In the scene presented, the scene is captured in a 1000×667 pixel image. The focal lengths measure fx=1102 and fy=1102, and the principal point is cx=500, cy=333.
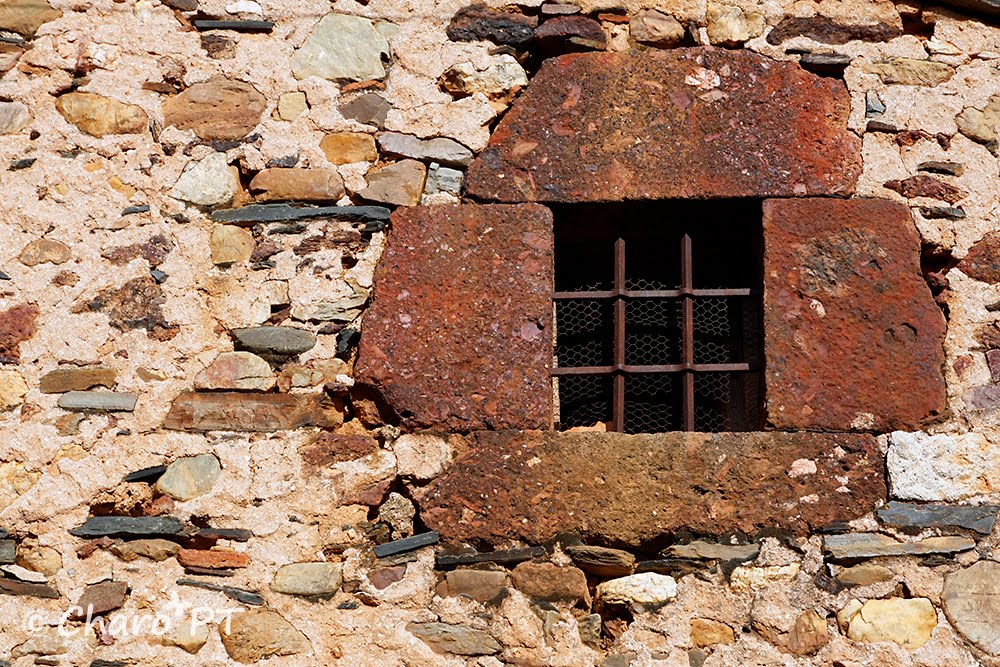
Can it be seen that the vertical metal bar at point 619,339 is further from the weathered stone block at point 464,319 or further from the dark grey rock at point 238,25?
the dark grey rock at point 238,25

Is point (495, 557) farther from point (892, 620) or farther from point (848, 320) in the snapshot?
point (848, 320)

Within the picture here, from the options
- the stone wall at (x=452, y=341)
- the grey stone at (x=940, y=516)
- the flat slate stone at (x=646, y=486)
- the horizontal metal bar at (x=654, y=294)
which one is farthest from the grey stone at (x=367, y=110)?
the grey stone at (x=940, y=516)

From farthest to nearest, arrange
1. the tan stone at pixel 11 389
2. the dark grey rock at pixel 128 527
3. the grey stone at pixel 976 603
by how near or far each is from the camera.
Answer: the tan stone at pixel 11 389 < the dark grey rock at pixel 128 527 < the grey stone at pixel 976 603

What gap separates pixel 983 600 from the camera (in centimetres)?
276

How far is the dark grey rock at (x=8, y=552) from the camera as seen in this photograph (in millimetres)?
2824

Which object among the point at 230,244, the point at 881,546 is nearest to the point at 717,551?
the point at 881,546

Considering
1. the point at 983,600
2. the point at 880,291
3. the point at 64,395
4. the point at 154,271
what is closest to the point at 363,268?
the point at 154,271

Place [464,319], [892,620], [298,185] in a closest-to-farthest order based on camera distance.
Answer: [892,620], [464,319], [298,185]

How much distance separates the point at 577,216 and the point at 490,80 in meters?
0.47

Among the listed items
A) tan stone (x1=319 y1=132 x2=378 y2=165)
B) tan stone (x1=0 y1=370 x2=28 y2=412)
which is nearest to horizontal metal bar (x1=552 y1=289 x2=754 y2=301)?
tan stone (x1=319 y1=132 x2=378 y2=165)

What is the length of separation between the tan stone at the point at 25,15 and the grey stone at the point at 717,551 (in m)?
2.35

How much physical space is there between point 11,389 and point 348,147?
44.1 inches

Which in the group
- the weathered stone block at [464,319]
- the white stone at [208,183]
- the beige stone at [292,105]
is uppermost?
the beige stone at [292,105]

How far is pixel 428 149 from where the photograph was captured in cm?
312
